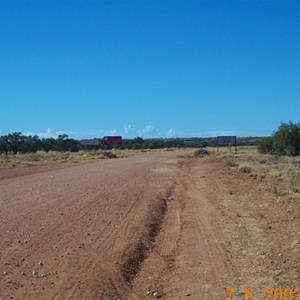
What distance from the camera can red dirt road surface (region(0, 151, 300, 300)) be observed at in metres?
8.38

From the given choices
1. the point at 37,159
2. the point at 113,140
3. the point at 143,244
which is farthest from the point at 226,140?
the point at 143,244

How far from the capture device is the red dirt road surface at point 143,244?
8.38 meters

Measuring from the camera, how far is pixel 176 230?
1352 cm

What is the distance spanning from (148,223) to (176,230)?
974 mm

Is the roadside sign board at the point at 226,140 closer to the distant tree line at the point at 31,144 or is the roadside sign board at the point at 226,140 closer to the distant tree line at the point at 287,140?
the distant tree line at the point at 287,140

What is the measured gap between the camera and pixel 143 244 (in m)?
11.7

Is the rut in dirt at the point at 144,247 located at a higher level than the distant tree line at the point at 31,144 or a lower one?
lower

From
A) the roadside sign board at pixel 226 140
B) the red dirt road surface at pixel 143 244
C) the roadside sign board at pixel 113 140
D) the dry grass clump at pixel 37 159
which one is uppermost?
the roadside sign board at pixel 113 140
